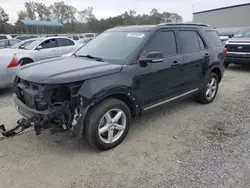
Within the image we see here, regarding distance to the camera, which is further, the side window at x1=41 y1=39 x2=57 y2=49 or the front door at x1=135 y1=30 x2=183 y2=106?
the side window at x1=41 y1=39 x2=57 y2=49

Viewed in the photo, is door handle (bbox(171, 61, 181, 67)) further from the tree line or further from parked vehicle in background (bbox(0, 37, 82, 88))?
the tree line

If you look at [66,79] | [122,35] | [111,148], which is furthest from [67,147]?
[122,35]

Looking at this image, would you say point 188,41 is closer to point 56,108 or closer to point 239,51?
point 56,108

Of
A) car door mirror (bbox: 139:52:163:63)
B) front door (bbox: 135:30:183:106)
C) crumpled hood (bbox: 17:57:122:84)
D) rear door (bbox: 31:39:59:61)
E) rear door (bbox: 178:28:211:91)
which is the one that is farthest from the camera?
rear door (bbox: 31:39:59:61)

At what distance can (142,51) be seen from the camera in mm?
3459

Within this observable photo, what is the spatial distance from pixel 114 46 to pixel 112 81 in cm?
99

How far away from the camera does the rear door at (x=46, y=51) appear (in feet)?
29.8

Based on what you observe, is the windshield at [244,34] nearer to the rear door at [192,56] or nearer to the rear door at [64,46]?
the rear door at [192,56]

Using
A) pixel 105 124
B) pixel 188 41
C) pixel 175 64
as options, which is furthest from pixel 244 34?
pixel 105 124

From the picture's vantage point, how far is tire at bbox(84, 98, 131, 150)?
115 inches

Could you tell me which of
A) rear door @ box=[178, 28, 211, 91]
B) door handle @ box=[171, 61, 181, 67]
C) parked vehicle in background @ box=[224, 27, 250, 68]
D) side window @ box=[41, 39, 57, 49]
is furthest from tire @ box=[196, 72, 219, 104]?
side window @ box=[41, 39, 57, 49]

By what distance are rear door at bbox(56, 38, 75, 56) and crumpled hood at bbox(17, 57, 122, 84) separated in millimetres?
6946

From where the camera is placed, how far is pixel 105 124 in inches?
125

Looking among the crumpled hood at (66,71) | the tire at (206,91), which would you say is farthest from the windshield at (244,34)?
the crumpled hood at (66,71)
